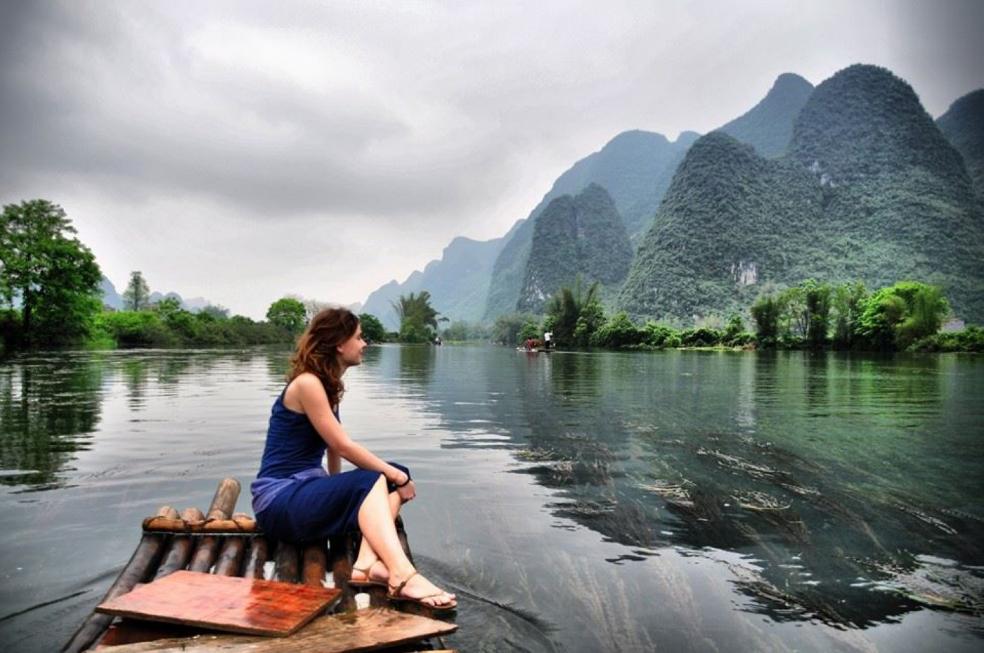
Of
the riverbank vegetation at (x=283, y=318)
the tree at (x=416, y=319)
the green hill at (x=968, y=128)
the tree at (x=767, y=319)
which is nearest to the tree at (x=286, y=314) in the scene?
the riverbank vegetation at (x=283, y=318)

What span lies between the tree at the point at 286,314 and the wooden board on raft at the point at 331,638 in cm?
9883

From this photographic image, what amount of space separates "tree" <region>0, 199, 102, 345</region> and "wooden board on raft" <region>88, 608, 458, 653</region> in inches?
1909

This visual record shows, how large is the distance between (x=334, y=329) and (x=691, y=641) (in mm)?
2519

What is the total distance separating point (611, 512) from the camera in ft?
18.9

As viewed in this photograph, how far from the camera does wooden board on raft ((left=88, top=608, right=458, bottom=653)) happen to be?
2.49m

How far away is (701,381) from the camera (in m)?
21.4

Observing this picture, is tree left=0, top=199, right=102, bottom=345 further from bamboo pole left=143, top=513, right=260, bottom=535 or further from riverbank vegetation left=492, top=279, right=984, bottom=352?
riverbank vegetation left=492, top=279, right=984, bottom=352

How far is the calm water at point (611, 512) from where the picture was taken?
3.47 m

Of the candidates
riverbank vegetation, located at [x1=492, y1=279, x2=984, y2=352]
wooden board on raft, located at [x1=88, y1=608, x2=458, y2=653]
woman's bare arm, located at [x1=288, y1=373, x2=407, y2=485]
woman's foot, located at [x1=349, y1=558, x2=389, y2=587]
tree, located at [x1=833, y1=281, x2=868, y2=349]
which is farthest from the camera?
tree, located at [x1=833, y1=281, x2=868, y2=349]

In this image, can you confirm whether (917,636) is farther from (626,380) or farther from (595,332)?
(595,332)

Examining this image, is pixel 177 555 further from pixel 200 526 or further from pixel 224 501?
pixel 224 501

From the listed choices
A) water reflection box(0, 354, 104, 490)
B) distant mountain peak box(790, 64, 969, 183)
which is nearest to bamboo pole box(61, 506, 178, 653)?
water reflection box(0, 354, 104, 490)

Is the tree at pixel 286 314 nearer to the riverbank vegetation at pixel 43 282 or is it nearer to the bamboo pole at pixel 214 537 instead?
the riverbank vegetation at pixel 43 282

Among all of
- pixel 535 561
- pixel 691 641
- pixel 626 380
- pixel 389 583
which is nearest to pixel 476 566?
pixel 535 561
